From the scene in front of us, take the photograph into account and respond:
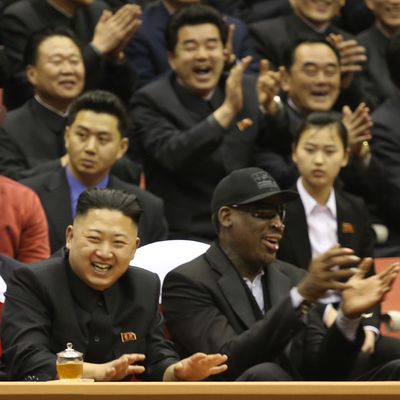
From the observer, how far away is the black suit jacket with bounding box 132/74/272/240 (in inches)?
247

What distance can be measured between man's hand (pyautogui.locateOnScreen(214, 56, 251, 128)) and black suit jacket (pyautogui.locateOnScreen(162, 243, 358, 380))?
4.87ft

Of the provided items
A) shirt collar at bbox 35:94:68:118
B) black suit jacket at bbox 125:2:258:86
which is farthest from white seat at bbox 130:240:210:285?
black suit jacket at bbox 125:2:258:86

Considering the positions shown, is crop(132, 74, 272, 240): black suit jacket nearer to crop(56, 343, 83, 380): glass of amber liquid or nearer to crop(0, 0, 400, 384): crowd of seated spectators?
crop(0, 0, 400, 384): crowd of seated spectators

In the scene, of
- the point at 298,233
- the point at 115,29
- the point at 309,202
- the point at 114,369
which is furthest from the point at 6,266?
the point at 115,29

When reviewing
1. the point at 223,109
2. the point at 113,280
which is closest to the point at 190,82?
the point at 223,109

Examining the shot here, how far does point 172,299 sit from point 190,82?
2.11 meters

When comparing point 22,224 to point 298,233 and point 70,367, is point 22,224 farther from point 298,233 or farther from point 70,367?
point 70,367

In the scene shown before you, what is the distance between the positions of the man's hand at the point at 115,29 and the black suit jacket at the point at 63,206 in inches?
38.0

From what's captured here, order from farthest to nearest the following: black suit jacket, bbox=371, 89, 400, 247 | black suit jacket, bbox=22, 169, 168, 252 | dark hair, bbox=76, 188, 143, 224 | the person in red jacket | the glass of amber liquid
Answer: black suit jacket, bbox=371, 89, 400, 247 < black suit jacket, bbox=22, 169, 168, 252 < the person in red jacket < dark hair, bbox=76, 188, 143, 224 < the glass of amber liquid

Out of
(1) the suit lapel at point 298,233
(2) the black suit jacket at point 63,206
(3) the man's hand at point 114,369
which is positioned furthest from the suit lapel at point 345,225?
(3) the man's hand at point 114,369

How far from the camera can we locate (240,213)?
4.77 meters

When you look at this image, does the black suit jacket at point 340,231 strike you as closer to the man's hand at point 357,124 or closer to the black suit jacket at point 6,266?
the man's hand at point 357,124

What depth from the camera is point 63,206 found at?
582 cm

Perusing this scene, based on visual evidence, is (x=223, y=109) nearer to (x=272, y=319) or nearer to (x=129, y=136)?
(x=129, y=136)
